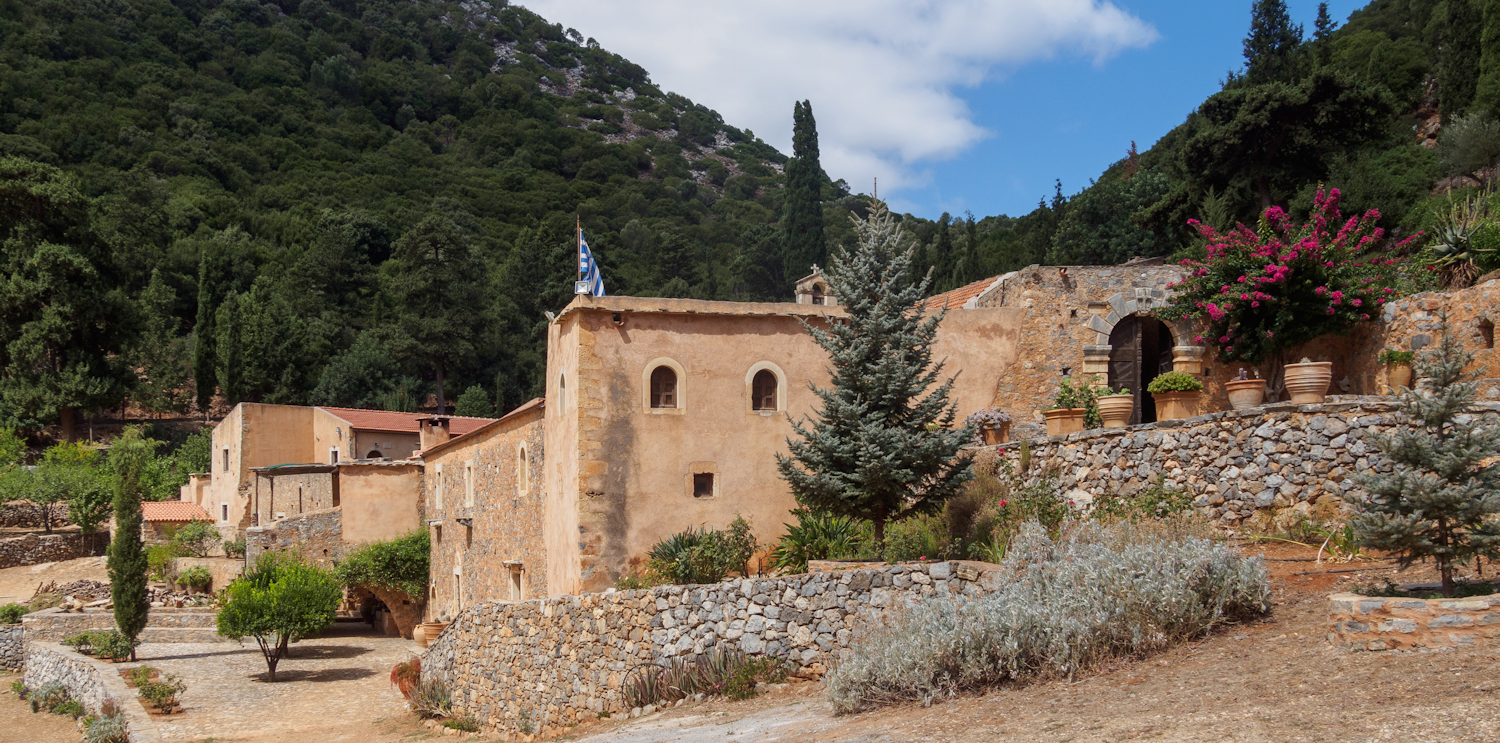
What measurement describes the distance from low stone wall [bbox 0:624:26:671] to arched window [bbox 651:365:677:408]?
82.3 feet

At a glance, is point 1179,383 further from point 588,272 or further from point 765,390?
point 588,272

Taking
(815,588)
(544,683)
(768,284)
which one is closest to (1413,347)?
(815,588)

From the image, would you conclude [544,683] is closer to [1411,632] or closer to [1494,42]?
[1411,632]

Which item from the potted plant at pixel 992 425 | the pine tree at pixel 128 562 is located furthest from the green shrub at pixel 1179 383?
the pine tree at pixel 128 562

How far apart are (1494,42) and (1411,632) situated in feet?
115

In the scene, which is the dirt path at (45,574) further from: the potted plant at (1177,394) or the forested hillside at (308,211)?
the potted plant at (1177,394)

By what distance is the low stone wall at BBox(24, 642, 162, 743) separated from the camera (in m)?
19.3

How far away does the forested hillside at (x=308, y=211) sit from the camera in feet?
→ 156

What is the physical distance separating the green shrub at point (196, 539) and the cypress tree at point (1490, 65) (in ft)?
154

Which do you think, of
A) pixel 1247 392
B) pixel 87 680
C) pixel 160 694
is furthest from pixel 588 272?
pixel 87 680

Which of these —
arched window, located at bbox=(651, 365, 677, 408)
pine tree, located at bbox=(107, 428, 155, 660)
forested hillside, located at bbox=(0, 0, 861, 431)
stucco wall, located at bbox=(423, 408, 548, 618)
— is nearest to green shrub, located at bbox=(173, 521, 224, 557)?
pine tree, located at bbox=(107, 428, 155, 660)

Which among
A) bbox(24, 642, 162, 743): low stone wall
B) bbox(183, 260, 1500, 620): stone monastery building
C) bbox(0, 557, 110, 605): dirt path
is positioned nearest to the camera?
bbox(183, 260, 1500, 620): stone monastery building

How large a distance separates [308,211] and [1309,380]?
72903mm

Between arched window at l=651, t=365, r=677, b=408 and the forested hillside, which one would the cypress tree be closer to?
arched window at l=651, t=365, r=677, b=408
